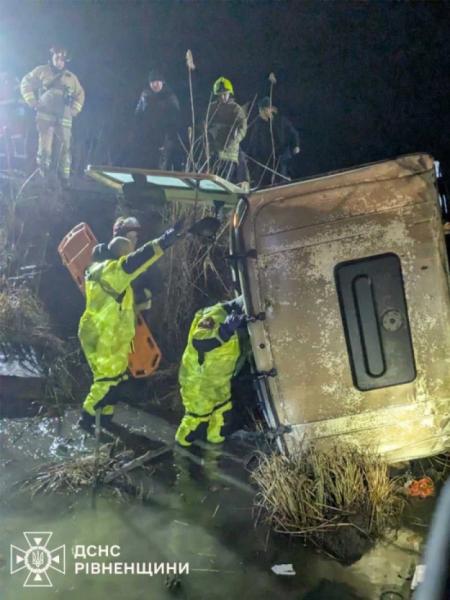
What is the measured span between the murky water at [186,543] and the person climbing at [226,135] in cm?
373

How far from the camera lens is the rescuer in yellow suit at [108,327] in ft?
15.9

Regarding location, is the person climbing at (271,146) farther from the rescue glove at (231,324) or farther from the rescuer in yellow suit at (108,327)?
the rescue glove at (231,324)

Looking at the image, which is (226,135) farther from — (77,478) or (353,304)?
(77,478)

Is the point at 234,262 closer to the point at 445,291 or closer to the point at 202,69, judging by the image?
the point at 445,291

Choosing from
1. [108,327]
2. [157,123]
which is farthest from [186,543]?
[157,123]

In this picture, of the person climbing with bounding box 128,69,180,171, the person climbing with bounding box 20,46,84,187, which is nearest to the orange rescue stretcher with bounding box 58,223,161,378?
the person climbing with bounding box 20,46,84,187

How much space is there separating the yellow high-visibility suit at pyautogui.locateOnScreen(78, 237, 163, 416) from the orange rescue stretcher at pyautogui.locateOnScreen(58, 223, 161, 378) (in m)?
0.43

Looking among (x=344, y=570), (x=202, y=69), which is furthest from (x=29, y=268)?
(x=202, y=69)

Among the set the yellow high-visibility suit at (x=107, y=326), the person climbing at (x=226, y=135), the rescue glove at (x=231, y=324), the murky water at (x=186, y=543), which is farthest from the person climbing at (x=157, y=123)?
the murky water at (x=186, y=543)

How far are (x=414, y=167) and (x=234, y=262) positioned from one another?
1.12 m

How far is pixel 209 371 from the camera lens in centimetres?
459

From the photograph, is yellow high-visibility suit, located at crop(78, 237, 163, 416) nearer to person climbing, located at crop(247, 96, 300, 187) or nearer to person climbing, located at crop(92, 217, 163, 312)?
person climbing, located at crop(92, 217, 163, 312)

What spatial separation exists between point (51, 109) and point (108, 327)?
4.04 meters

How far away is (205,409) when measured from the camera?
4.67 m
